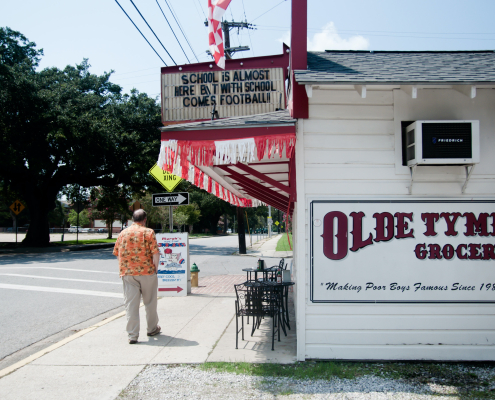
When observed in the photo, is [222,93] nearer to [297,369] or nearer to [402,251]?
[402,251]

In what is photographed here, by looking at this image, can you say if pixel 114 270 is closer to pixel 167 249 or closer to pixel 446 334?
pixel 167 249

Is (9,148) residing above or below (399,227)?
above

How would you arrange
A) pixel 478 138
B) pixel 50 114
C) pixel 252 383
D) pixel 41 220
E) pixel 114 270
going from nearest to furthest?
pixel 252 383 → pixel 478 138 → pixel 114 270 → pixel 50 114 → pixel 41 220

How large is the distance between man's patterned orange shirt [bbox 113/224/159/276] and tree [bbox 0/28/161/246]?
59.0ft

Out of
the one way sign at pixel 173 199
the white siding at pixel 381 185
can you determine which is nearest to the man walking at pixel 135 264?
the white siding at pixel 381 185

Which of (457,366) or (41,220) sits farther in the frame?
(41,220)

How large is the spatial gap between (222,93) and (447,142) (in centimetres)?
516

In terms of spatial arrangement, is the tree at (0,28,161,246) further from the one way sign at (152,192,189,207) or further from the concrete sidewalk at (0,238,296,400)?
the concrete sidewalk at (0,238,296,400)

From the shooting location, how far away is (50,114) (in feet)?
73.6

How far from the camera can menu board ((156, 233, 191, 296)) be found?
9.23 m

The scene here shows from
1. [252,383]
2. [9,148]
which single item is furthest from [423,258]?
[9,148]

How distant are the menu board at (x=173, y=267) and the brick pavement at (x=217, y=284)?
733 mm

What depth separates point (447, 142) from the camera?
14.8ft

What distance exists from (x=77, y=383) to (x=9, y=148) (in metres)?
19.9
